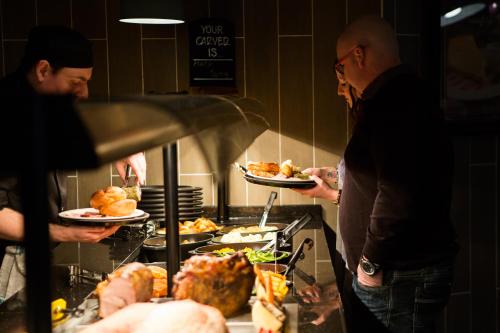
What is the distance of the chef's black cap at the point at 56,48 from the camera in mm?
2955

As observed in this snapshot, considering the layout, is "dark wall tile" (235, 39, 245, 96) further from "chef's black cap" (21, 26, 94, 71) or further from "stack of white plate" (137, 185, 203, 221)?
"chef's black cap" (21, 26, 94, 71)

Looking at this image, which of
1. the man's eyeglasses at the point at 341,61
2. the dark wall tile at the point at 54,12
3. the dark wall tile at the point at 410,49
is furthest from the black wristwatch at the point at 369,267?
the dark wall tile at the point at 54,12

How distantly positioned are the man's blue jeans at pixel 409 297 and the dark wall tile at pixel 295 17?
227 cm

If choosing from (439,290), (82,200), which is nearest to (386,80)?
(439,290)

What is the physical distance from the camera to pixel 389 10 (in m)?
4.60

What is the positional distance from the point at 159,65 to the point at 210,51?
15.2 inches

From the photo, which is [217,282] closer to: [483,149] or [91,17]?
[91,17]

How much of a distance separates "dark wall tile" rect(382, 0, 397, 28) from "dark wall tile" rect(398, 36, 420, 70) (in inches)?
5.2

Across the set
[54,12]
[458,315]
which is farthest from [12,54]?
[458,315]

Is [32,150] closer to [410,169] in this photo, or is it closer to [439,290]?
[410,169]

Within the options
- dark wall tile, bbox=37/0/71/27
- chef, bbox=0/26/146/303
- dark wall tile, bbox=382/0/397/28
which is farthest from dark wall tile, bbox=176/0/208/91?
chef, bbox=0/26/146/303

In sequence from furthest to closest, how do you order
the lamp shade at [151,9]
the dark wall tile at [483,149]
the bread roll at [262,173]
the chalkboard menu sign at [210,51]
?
the dark wall tile at [483,149]
the chalkboard menu sign at [210,51]
the bread roll at [262,173]
the lamp shade at [151,9]

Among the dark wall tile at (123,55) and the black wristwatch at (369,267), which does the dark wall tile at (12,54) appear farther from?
the black wristwatch at (369,267)

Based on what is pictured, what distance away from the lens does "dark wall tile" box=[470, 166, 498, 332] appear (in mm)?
4762
